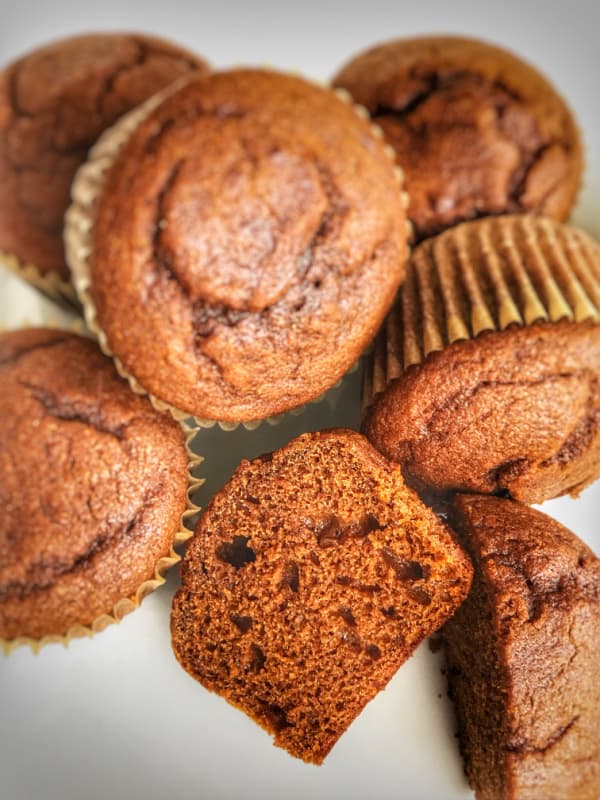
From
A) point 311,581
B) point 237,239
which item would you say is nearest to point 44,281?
point 237,239

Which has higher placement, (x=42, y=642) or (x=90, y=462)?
(x=90, y=462)

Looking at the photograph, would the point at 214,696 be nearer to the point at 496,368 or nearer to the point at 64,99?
the point at 496,368

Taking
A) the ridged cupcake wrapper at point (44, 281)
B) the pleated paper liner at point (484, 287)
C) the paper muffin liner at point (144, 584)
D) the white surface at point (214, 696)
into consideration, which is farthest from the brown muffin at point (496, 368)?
the ridged cupcake wrapper at point (44, 281)

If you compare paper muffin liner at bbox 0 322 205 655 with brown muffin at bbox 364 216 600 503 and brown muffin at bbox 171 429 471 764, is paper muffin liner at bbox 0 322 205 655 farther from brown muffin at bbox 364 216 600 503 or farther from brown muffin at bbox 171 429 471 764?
brown muffin at bbox 364 216 600 503

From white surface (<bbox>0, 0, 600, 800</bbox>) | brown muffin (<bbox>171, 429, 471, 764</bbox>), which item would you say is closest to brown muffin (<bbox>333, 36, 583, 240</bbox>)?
white surface (<bbox>0, 0, 600, 800</bbox>)

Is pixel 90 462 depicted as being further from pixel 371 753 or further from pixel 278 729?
pixel 371 753

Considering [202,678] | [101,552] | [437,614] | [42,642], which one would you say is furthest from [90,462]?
[437,614]
